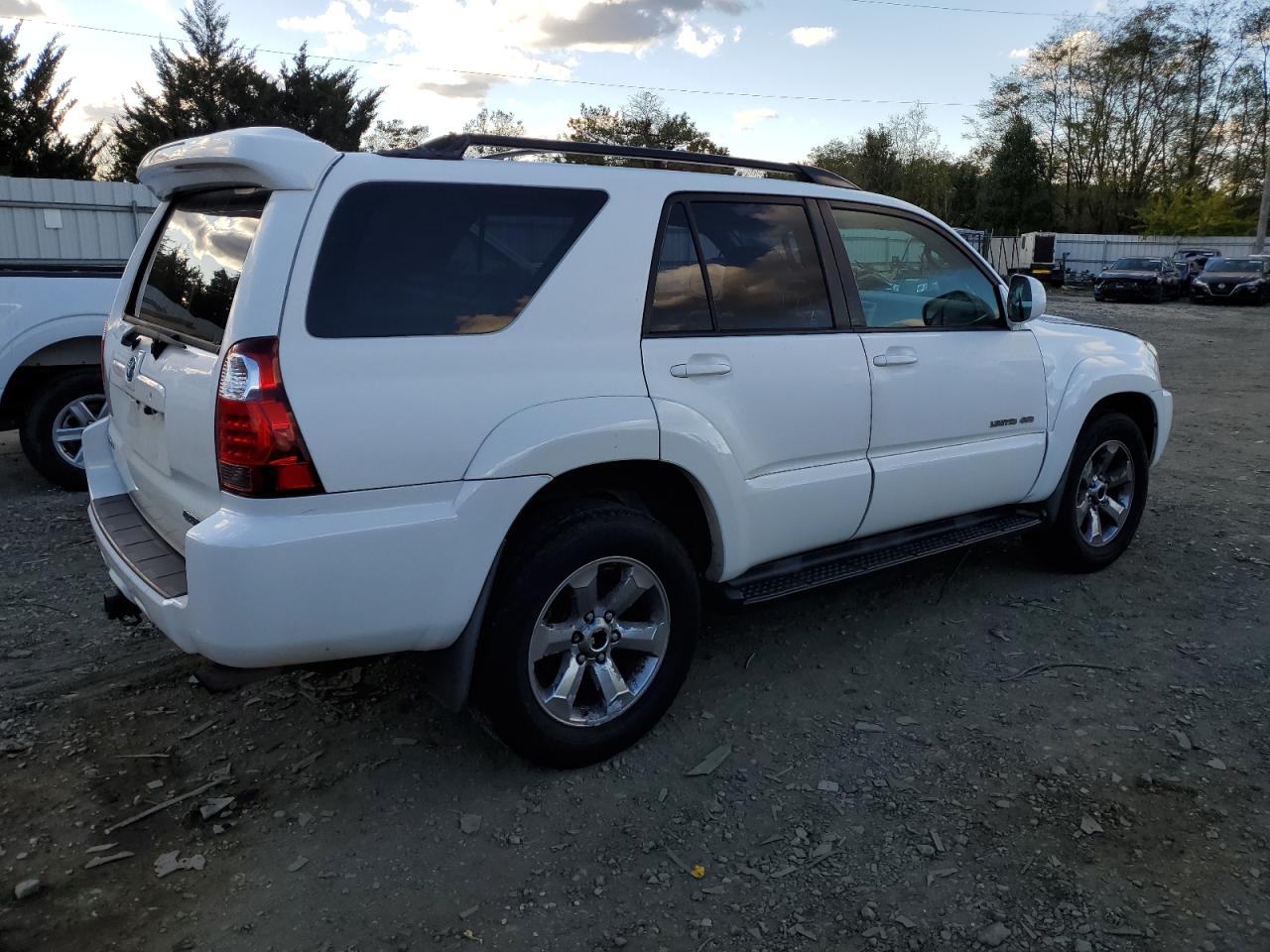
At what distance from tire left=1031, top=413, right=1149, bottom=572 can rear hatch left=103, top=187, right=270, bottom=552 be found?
3.82m

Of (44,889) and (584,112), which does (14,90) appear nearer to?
→ (584,112)

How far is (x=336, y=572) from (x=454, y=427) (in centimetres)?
51

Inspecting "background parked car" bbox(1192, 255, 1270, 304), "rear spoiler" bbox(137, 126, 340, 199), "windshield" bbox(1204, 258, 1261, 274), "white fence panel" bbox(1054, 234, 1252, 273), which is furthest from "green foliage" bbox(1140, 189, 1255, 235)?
"rear spoiler" bbox(137, 126, 340, 199)

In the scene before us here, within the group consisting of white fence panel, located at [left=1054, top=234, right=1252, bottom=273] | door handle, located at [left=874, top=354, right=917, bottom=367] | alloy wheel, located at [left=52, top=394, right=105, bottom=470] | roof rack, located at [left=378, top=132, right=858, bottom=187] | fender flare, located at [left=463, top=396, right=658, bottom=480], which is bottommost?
alloy wheel, located at [left=52, top=394, right=105, bottom=470]

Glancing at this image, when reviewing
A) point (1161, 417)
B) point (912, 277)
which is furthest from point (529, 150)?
point (1161, 417)

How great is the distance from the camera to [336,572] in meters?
2.65

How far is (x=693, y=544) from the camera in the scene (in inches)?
143

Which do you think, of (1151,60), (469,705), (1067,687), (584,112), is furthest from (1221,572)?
(1151,60)

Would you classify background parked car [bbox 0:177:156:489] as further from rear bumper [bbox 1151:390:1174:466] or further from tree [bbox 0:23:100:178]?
tree [bbox 0:23:100:178]

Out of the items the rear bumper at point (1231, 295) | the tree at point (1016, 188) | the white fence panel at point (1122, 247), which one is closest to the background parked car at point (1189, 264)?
the rear bumper at point (1231, 295)

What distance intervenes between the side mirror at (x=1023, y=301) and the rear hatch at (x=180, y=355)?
3.15 meters

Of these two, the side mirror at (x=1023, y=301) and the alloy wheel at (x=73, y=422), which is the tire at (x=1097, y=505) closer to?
the side mirror at (x=1023, y=301)

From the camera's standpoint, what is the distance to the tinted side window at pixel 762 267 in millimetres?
3500

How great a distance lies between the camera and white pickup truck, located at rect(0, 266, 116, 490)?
611 centimetres
